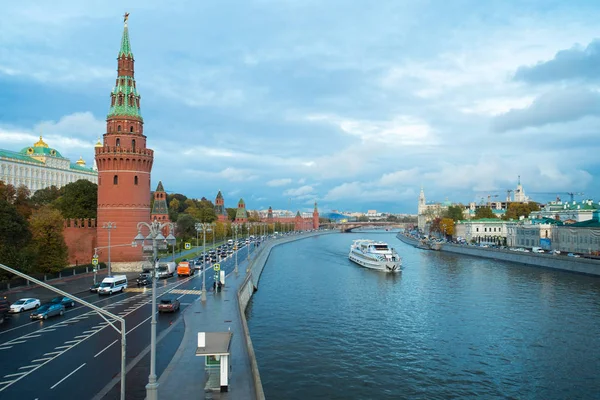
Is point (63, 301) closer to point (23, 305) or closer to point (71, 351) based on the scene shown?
point (23, 305)

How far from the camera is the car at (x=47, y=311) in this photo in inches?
1316

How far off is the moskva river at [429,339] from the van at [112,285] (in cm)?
1298

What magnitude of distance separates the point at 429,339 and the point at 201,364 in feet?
62.6

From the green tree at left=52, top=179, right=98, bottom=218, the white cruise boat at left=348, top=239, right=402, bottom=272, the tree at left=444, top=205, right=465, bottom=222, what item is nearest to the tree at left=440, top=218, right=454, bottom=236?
the tree at left=444, top=205, right=465, bottom=222

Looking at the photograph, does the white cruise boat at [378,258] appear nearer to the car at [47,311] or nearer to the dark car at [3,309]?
the car at [47,311]

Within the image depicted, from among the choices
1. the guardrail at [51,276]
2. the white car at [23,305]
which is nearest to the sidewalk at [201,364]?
the white car at [23,305]

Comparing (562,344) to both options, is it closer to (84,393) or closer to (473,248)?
(84,393)

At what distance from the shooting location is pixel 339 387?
25062 millimetres

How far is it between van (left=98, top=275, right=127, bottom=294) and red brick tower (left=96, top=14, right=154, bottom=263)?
486 inches

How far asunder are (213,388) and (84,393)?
17.8 feet

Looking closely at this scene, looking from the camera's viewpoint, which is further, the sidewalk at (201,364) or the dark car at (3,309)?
the dark car at (3,309)

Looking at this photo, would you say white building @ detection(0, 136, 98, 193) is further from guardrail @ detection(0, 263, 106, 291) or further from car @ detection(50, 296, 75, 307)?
car @ detection(50, 296, 75, 307)

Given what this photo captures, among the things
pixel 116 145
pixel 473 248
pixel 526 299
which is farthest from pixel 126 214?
pixel 473 248

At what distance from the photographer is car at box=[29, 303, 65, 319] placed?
110 feet
